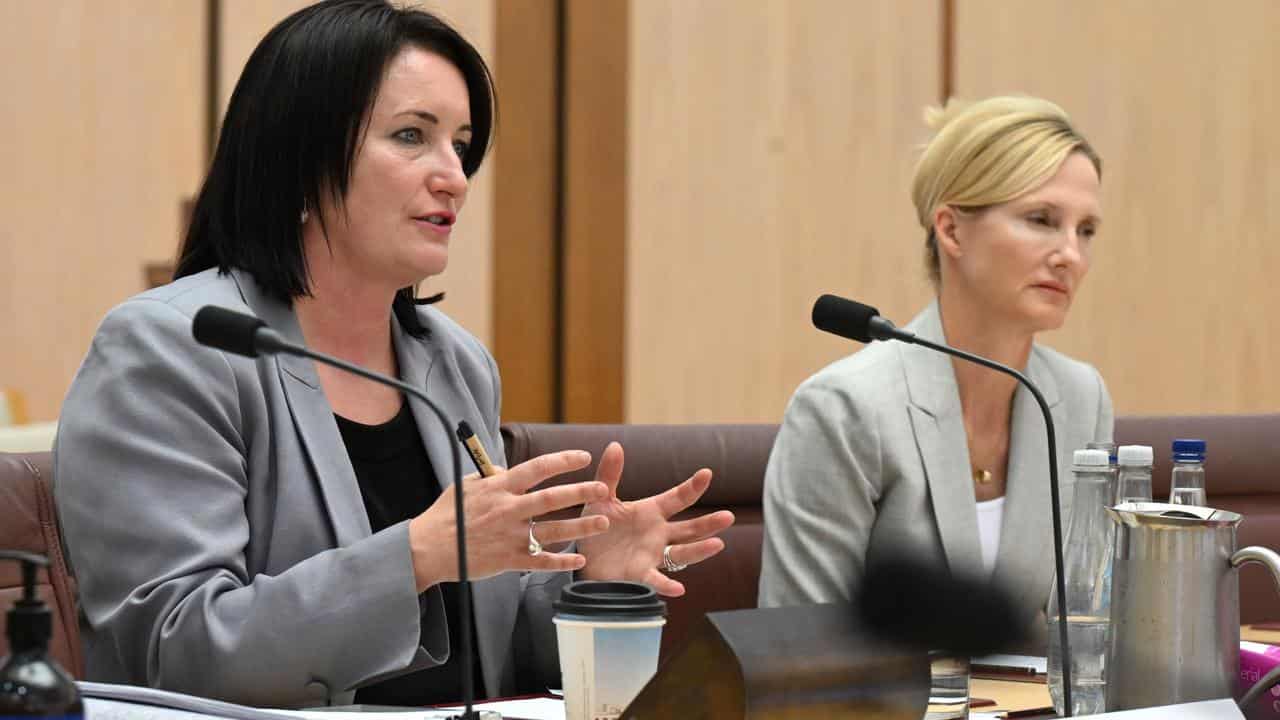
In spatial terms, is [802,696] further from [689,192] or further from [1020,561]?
[689,192]

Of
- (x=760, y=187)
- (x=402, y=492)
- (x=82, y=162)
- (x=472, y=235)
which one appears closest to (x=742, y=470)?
(x=402, y=492)

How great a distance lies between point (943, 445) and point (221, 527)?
3.48 ft

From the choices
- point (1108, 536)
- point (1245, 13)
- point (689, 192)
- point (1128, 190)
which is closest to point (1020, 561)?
point (1108, 536)

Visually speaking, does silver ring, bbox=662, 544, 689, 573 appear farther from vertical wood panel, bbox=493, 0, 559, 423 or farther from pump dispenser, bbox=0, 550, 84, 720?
vertical wood panel, bbox=493, 0, 559, 423

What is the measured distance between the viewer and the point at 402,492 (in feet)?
5.53

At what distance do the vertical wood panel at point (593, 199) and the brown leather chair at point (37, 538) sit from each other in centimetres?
215

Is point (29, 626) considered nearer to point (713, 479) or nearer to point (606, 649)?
A: point (606, 649)

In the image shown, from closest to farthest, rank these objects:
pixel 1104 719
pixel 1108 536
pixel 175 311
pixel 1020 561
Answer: pixel 1104 719 → pixel 1108 536 → pixel 175 311 → pixel 1020 561

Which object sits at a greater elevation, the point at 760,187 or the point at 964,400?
the point at 760,187

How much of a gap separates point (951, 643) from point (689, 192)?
2.94m

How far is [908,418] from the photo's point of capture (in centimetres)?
208

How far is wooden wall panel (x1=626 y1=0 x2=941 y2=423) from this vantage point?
3.80 metres

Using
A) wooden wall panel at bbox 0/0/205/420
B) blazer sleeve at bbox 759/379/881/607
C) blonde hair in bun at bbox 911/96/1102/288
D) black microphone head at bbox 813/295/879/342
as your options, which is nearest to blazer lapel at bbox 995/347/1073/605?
blazer sleeve at bbox 759/379/881/607

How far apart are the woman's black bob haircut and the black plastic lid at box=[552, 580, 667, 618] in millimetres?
647
